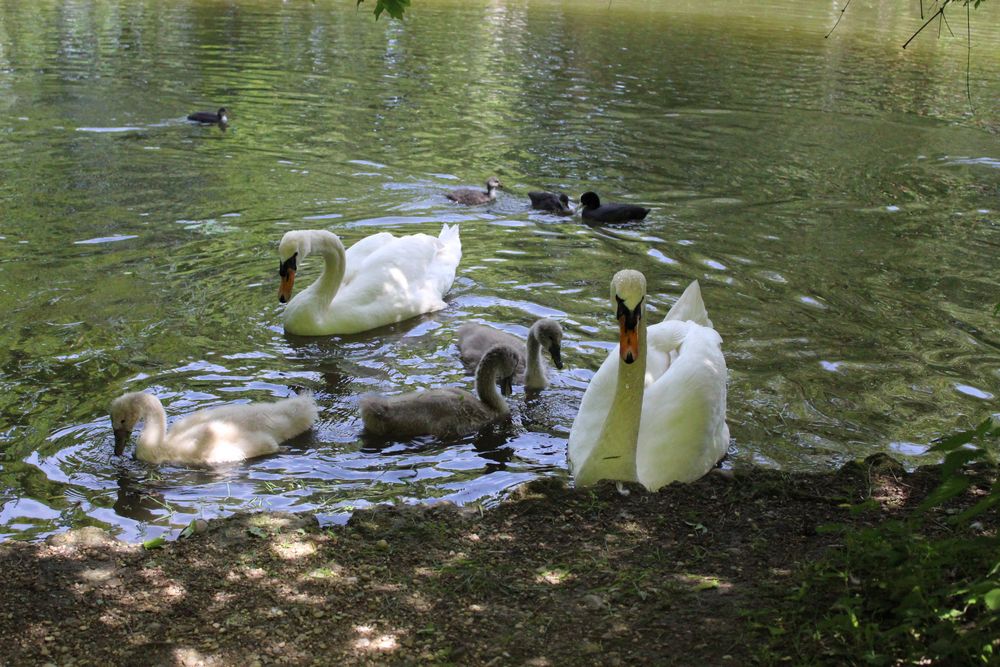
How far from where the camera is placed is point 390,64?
2452 cm

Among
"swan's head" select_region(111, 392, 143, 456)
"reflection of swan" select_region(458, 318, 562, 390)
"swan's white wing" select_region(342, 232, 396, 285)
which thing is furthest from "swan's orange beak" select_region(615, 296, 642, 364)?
"swan's white wing" select_region(342, 232, 396, 285)

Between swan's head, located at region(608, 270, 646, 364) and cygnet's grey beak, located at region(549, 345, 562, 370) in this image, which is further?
cygnet's grey beak, located at region(549, 345, 562, 370)

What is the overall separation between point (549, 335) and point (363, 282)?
2.37 m

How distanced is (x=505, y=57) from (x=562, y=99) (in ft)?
19.6

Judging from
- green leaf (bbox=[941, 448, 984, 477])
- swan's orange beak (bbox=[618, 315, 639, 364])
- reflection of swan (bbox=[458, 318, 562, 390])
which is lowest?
reflection of swan (bbox=[458, 318, 562, 390])

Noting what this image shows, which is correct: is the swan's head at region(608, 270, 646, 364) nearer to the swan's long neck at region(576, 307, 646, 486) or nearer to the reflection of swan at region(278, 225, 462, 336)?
the swan's long neck at region(576, 307, 646, 486)

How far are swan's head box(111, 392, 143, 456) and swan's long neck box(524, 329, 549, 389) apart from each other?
295cm

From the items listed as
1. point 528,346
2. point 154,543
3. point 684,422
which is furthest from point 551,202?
point 154,543

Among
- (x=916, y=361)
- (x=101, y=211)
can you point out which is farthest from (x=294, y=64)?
(x=916, y=361)

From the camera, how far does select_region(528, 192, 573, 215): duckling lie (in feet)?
42.5

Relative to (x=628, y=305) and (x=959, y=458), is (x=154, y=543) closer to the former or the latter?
(x=628, y=305)

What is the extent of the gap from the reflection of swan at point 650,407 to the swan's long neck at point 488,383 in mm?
788

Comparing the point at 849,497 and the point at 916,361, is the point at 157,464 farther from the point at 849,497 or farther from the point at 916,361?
the point at 916,361

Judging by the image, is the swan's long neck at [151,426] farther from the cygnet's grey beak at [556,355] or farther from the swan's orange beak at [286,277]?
the cygnet's grey beak at [556,355]
